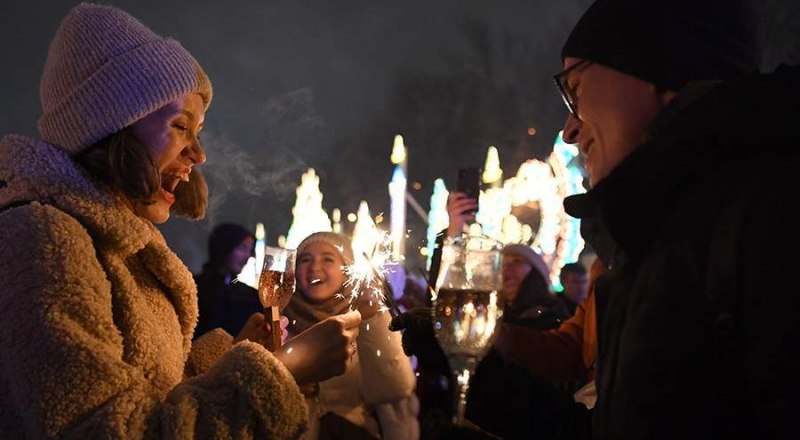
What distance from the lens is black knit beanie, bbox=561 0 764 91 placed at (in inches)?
74.0

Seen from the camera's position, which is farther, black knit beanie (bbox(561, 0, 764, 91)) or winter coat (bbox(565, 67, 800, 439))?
black knit beanie (bbox(561, 0, 764, 91))

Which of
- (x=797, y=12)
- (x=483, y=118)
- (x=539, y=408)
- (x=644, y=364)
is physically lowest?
(x=539, y=408)

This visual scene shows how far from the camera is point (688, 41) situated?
1.89 m

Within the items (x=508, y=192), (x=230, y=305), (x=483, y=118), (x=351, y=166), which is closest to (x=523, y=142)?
(x=483, y=118)

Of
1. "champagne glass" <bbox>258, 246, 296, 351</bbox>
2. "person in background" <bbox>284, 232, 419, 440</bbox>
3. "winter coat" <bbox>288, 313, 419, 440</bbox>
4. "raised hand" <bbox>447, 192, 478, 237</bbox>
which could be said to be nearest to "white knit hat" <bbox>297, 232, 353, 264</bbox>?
"person in background" <bbox>284, 232, 419, 440</bbox>

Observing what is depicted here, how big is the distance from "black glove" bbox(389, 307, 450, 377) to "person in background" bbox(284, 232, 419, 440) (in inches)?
67.8

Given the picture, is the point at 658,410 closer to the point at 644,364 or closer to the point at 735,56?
the point at 644,364

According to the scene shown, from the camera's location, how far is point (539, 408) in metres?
2.28

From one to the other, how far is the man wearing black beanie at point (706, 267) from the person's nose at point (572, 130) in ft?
1.65

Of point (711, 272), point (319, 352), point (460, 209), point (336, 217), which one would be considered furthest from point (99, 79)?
point (336, 217)

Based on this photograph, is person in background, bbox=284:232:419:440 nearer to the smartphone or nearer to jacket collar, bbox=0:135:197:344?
the smartphone

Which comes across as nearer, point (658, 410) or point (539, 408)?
point (658, 410)

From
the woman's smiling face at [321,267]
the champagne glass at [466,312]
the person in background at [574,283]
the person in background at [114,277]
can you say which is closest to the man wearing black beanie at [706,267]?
the champagne glass at [466,312]

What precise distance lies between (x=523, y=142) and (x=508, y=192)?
9.99m
